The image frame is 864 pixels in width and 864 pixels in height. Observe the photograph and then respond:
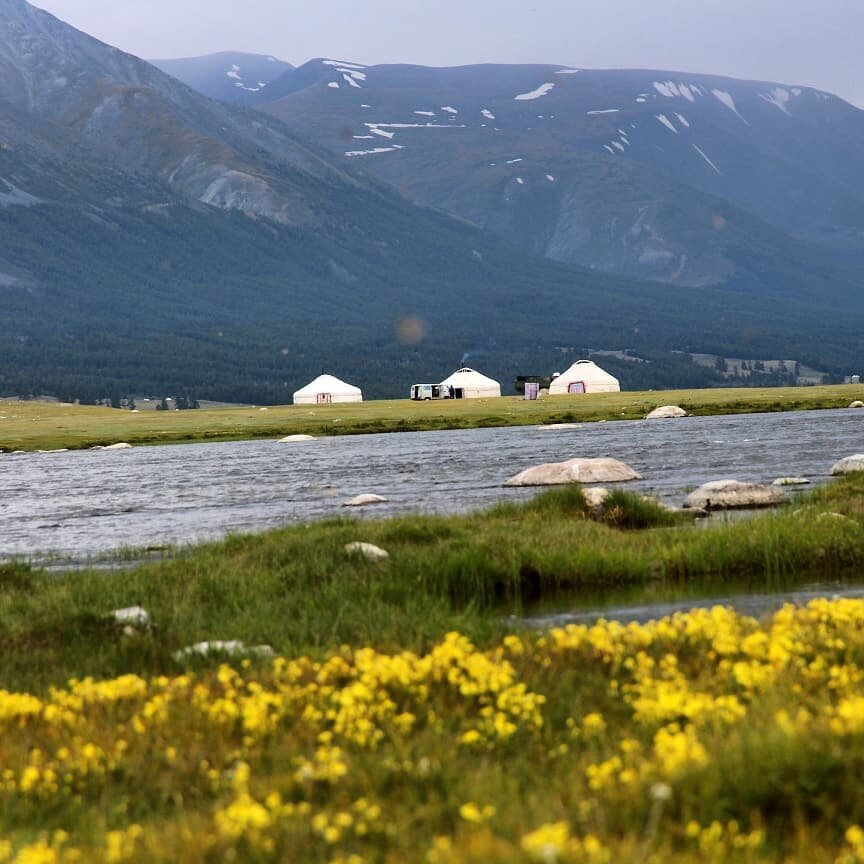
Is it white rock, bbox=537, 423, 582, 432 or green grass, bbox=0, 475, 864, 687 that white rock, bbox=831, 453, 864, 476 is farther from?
white rock, bbox=537, 423, 582, 432

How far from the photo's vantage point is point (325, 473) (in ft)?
181

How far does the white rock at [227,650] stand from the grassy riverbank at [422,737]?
24 cm

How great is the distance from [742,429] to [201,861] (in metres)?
69.8

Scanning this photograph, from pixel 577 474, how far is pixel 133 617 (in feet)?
83.0

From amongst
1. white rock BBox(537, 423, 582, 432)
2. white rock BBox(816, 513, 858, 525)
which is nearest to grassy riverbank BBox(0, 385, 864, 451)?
white rock BBox(537, 423, 582, 432)

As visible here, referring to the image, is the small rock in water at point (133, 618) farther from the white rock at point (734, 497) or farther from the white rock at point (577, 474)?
the white rock at point (577, 474)

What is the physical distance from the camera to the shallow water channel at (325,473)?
34.8 metres

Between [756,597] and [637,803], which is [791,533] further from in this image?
[637,803]

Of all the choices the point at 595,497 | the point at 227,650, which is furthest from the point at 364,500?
the point at 227,650

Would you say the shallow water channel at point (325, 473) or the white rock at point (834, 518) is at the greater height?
the white rock at point (834, 518)

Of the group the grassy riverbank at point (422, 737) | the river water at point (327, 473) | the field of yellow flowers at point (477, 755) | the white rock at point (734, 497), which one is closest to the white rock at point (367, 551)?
the grassy riverbank at point (422, 737)

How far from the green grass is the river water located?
18.5 feet

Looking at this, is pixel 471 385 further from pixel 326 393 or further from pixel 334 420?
pixel 334 420

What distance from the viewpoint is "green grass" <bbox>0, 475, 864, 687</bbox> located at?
1497 cm
